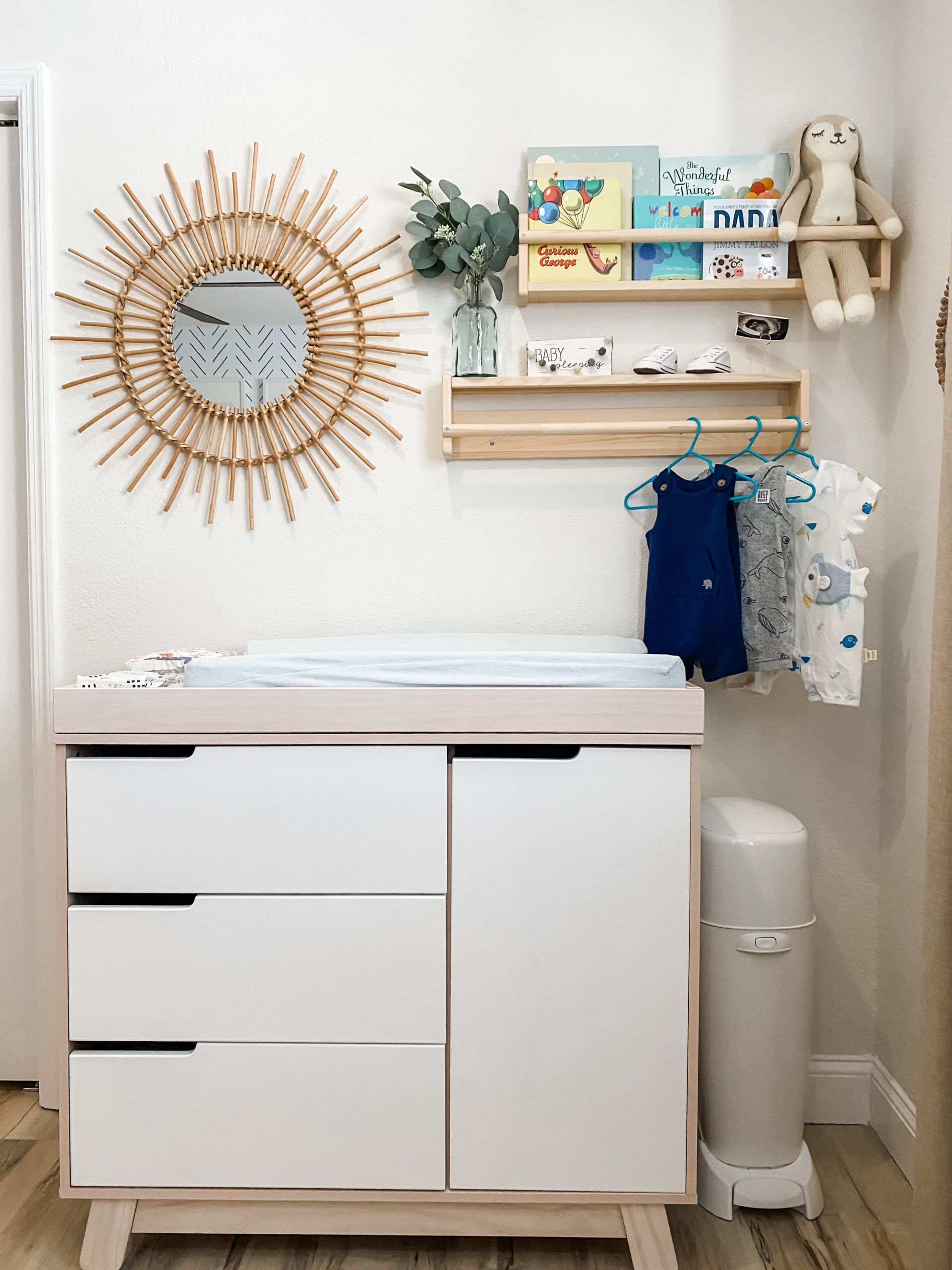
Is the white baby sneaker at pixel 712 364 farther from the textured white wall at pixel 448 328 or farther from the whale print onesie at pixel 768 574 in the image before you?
the whale print onesie at pixel 768 574

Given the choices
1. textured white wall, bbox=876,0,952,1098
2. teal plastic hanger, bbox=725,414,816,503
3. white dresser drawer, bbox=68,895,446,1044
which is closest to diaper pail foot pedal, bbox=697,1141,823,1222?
textured white wall, bbox=876,0,952,1098

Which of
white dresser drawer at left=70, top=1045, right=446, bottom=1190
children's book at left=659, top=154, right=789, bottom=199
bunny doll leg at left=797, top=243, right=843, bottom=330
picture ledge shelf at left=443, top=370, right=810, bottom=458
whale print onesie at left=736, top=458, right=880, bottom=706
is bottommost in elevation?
white dresser drawer at left=70, top=1045, right=446, bottom=1190

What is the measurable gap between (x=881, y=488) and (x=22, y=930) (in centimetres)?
215

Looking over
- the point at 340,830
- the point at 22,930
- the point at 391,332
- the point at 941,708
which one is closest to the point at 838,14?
the point at 391,332

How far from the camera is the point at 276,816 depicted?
1.44m

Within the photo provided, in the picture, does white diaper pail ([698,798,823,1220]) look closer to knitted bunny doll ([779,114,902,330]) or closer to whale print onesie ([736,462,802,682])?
whale print onesie ([736,462,802,682])

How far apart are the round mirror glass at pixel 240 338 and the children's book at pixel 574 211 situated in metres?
0.55

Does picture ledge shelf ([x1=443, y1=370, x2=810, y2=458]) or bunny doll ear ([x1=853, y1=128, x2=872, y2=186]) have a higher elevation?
bunny doll ear ([x1=853, y1=128, x2=872, y2=186])

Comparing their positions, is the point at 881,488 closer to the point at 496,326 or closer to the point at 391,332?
the point at 496,326

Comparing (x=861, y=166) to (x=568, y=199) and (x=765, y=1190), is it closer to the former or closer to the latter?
(x=568, y=199)

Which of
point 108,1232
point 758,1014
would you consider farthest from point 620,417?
point 108,1232

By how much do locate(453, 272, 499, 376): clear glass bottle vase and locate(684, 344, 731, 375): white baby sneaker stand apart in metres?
0.41

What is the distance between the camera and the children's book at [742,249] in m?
1.83

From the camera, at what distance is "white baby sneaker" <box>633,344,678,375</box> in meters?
1.82
